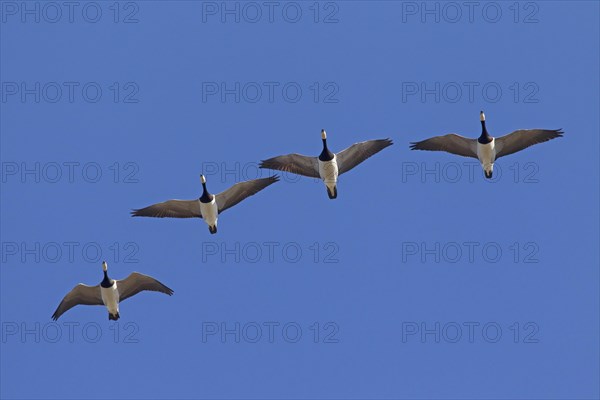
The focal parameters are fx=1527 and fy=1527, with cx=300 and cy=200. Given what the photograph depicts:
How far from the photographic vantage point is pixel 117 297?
44562 millimetres

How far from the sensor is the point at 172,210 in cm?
4425

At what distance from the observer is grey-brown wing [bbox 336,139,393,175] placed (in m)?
A: 43.1

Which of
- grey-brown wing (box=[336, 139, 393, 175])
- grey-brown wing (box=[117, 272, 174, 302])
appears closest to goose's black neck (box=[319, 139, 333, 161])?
grey-brown wing (box=[336, 139, 393, 175])

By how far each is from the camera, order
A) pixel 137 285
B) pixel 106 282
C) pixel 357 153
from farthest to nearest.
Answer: pixel 137 285
pixel 106 282
pixel 357 153

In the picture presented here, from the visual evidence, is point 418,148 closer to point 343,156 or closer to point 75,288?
point 343,156

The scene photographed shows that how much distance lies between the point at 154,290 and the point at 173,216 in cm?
240

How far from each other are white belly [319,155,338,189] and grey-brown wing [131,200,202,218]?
3803 millimetres

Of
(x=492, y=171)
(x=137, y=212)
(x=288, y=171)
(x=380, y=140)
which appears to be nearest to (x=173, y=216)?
(x=137, y=212)

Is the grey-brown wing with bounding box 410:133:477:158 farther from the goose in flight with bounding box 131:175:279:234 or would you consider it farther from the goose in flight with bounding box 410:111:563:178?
the goose in flight with bounding box 131:175:279:234

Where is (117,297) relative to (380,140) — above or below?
below

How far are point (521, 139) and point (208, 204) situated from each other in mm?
9129

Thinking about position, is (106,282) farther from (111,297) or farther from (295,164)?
(295,164)

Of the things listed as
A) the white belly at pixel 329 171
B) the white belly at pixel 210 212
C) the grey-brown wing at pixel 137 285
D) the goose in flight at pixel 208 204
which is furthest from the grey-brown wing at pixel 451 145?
the grey-brown wing at pixel 137 285

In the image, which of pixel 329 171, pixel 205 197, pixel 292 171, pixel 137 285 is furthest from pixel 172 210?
pixel 329 171
